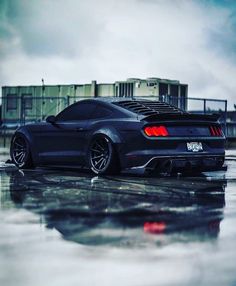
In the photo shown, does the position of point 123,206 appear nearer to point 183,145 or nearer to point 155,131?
point 155,131

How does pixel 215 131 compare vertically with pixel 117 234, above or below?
above

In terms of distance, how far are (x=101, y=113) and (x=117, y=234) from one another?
657 cm

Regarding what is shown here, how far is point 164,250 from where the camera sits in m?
5.14

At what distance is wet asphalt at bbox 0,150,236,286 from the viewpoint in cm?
440

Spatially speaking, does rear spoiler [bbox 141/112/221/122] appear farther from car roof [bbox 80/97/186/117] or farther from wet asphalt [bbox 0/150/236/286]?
wet asphalt [bbox 0/150/236/286]

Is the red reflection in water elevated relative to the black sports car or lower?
lower

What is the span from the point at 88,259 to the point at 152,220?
1876 millimetres

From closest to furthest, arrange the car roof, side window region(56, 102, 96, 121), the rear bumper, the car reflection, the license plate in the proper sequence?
the car reflection, the rear bumper, the license plate, the car roof, side window region(56, 102, 96, 121)

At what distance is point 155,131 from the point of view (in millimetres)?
11242

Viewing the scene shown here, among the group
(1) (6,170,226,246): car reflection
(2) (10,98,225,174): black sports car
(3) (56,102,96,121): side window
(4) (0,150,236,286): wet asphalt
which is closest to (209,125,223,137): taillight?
(2) (10,98,225,174): black sports car

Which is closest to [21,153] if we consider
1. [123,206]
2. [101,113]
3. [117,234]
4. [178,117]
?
[101,113]

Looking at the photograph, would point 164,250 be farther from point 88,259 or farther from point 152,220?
point 152,220

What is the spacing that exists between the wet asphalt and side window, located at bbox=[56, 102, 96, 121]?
102 inches

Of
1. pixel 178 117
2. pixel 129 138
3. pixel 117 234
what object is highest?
pixel 178 117
